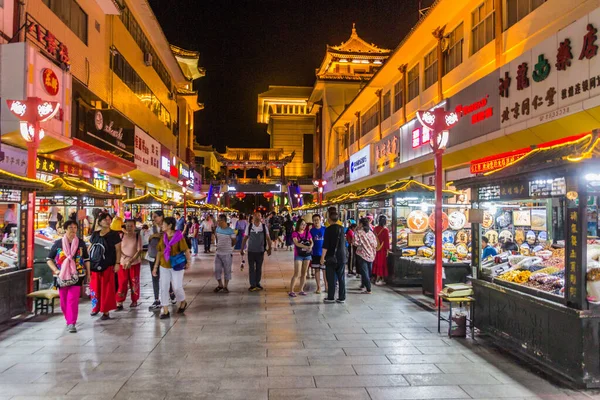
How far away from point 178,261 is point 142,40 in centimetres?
2206

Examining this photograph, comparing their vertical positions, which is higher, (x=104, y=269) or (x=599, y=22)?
(x=599, y=22)

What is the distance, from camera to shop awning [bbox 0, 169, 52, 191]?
23.3 ft

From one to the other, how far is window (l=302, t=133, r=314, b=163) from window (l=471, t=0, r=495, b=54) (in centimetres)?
4492

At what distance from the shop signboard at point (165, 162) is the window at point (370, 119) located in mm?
13073

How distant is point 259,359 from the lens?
219 inches

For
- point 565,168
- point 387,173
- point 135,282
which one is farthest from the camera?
point 387,173

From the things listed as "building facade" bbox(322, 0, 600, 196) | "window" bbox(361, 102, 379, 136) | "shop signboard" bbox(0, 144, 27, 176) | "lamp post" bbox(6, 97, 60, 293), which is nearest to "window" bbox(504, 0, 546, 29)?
"building facade" bbox(322, 0, 600, 196)

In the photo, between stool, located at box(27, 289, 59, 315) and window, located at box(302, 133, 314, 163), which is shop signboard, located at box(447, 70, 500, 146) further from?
window, located at box(302, 133, 314, 163)

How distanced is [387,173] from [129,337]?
1836cm

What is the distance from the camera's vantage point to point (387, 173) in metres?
23.3

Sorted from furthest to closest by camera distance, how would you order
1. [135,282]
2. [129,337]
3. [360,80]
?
[360,80]
[135,282]
[129,337]

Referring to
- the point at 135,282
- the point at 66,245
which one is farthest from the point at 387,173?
the point at 66,245

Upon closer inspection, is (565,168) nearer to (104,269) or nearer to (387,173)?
(104,269)

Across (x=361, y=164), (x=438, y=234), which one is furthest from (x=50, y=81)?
(x=361, y=164)
